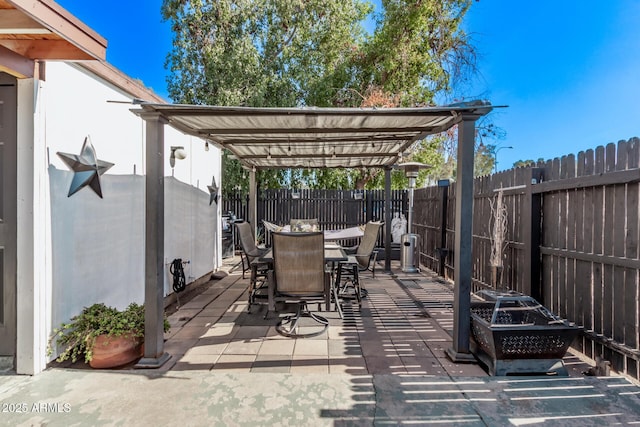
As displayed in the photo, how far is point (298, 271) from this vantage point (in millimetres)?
3262

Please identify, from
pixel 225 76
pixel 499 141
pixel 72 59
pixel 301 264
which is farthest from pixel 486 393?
pixel 499 141

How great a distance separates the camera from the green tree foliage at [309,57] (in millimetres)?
9617

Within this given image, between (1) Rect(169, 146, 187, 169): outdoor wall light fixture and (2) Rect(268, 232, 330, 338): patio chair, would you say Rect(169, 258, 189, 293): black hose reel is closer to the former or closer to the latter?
(1) Rect(169, 146, 187, 169): outdoor wall light fixture

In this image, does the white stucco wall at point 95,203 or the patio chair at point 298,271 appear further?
the patio chair at point 298,271

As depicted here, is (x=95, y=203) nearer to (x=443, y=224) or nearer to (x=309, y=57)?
(x=443, y=224)

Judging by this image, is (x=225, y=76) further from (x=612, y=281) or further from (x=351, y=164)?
(x=612, y=281)

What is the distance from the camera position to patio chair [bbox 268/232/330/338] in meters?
3.19

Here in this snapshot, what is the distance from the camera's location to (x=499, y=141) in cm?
1165

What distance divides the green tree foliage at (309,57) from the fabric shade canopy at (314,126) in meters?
4.49

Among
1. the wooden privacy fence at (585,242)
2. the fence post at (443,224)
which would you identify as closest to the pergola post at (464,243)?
the wooden privacy fence at (585,242)

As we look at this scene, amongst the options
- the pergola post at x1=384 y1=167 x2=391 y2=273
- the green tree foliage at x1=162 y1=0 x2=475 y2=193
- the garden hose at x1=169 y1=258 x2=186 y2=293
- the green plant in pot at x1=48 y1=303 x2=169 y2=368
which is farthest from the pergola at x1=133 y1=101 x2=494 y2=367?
the green tree foliage at x1=162 y1=0 x2=475 y2=193

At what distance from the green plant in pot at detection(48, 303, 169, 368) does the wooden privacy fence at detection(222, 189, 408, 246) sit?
245 inches

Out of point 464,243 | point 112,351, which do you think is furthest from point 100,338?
point 464,243

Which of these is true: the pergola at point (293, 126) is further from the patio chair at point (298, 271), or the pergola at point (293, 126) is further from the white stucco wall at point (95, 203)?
the patio chair at point (298, 271)
